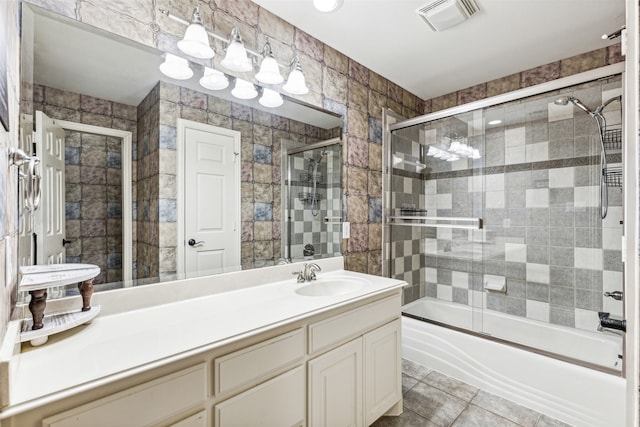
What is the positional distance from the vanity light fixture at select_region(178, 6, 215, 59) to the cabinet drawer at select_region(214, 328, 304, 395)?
136cm

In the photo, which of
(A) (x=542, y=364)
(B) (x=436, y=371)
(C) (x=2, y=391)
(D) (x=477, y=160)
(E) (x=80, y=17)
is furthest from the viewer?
(D) (x=477, y=160)

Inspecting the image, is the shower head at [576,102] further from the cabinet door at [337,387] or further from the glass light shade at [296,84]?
the cabinet door at [337,387]

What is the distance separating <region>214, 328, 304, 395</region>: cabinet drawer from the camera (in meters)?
0.97

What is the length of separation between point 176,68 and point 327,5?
91 centimetres

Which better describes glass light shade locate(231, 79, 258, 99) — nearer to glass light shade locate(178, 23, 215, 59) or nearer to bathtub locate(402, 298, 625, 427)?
glass light shade locate(178, 23, 215, 59)

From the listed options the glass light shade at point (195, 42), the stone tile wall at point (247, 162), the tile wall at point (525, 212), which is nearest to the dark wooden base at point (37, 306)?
the stone tile wall at point (247, 162)

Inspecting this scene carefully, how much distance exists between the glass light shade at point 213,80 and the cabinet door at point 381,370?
5.04 ft

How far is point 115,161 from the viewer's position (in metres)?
1.24

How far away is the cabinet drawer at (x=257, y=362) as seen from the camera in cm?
97

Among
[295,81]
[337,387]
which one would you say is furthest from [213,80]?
[337,387]

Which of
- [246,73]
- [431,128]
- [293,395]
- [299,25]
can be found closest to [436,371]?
[293,395]

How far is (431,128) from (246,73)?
5.50 ft

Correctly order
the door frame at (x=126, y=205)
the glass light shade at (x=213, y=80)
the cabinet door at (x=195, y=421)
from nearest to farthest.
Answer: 1. the cabinet door at (x=195, y=421)
2. the door frame at (x=126, y=205)
3. the glass light shade at (x=213, y=80)

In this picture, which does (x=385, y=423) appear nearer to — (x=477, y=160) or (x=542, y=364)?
(x=542, y=364)
